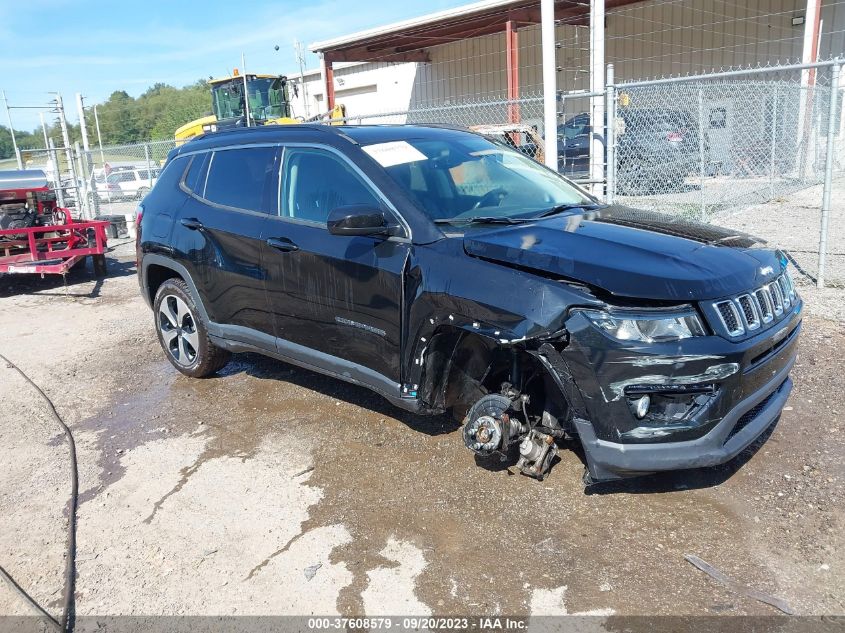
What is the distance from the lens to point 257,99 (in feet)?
67.5

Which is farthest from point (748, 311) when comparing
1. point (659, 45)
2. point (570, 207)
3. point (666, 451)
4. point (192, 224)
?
point (659, 45)

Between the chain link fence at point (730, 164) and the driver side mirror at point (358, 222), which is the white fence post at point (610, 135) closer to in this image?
the chain link fence at point (730, 164)

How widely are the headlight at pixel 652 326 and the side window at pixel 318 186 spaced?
1586mm

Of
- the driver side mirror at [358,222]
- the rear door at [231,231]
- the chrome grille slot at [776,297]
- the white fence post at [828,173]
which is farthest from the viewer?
the white fence post at [828,173]

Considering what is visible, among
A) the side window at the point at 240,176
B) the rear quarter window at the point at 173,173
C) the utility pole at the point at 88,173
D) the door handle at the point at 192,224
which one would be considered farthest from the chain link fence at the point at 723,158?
the utility pole at the point at 88,173

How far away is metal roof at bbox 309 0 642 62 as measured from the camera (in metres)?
19.1

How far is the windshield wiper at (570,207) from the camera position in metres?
4.01

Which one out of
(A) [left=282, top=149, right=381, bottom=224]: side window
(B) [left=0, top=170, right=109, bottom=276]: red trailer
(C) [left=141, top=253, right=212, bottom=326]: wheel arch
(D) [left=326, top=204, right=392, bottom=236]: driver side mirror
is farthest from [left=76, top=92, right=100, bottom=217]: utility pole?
(D) [left=326, top=204, right=392, bottom=236]: driver side mirror

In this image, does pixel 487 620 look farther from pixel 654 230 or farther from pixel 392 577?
pixel 654 230

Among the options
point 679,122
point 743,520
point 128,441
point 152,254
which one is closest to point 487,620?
point 743,520

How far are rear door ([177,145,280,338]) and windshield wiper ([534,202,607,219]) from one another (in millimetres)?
1729

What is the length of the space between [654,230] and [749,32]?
19.3 m

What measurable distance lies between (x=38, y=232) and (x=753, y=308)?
9554 mm

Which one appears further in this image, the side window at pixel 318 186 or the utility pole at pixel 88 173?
the utility pole at pixel 88 173
